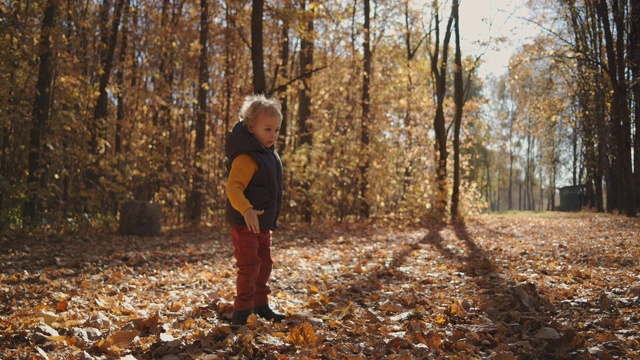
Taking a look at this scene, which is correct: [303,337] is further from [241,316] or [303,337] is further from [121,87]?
[121,87]

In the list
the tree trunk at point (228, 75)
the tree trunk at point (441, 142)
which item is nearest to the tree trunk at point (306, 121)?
the tree trunk at point (228, 75)

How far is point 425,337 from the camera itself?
3572mm

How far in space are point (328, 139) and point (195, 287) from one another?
1128cm

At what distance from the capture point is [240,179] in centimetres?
401

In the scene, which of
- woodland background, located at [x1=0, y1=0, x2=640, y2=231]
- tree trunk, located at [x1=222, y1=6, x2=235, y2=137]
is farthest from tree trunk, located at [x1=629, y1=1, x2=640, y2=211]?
tree trunk, located at [x1=222, y1=6, x2=235, y2=137]

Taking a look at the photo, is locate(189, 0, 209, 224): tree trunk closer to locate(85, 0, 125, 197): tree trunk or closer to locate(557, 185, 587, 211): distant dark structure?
locate(85, 0, 125, 197): tree trunk

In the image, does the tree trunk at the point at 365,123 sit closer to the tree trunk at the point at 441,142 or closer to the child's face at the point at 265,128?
the tree trunk at the point at 441,142

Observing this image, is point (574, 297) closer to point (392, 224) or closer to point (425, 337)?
point (425, 337)

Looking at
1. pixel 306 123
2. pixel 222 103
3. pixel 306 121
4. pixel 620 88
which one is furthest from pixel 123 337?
pixel 620 88

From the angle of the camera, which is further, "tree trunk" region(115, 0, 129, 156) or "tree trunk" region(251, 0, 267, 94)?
"tree trunk" region(115, 0, 129, 156)

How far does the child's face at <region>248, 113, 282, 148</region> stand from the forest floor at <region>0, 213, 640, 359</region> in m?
1.38

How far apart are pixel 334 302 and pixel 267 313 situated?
0.95 m

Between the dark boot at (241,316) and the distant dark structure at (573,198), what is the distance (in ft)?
84.8

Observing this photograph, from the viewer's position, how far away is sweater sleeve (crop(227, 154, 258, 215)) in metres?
3.91
